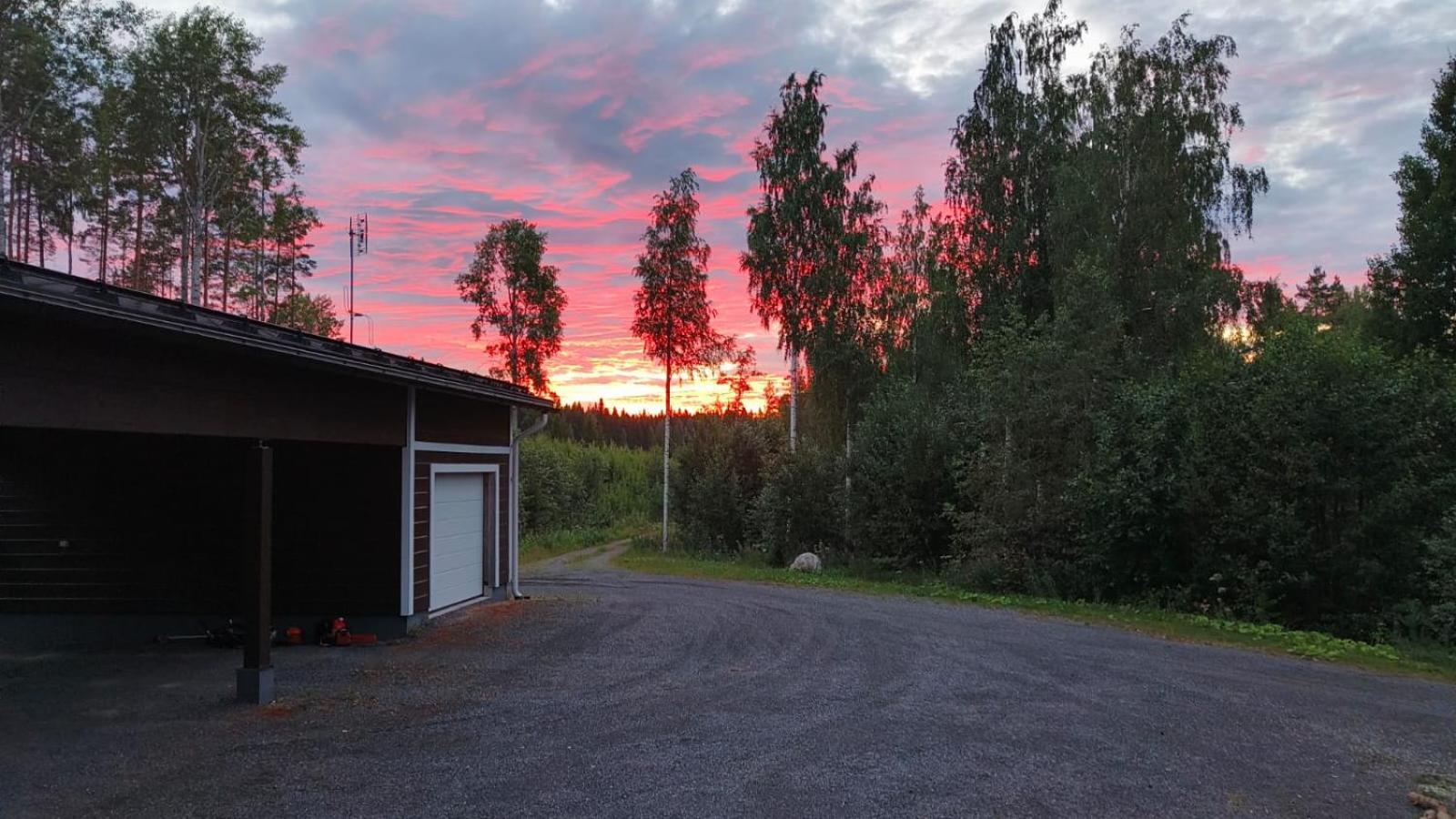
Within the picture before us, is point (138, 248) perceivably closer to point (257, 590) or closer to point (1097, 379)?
point (257, 590)

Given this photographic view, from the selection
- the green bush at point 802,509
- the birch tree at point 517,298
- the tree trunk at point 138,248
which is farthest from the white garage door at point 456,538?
the tree trunk at point 138,248

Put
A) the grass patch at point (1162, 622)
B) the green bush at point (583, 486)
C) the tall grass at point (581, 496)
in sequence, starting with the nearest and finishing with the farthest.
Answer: the grass patch at point (1162, 622) → the tall grass at point (581, 496) → the green bush at point (583, 486)

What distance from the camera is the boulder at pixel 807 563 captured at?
16.3m

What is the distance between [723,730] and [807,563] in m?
11.6

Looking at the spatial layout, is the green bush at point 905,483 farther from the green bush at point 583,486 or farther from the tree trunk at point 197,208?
the tree trunk at point 197,208

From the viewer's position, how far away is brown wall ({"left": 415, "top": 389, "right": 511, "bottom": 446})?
8734 mm

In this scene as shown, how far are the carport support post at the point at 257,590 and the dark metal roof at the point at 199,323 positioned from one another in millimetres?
937

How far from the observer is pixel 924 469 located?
15.7m

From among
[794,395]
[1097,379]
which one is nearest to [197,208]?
[794,395]

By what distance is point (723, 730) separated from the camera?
5145mm

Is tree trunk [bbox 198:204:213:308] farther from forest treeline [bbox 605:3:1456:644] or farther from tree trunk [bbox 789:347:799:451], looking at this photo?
tree trunk [bbox 789:347:799:451]

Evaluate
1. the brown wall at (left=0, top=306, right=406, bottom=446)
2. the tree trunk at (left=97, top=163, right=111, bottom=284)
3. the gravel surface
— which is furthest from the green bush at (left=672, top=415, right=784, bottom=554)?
the tree trunk at (left=97, top=163, right=111, bottom=284)

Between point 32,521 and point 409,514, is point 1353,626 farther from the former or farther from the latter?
point 32,521

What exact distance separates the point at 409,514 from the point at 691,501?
12.4 metres
